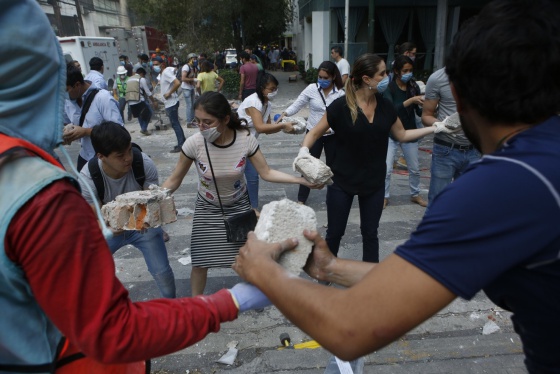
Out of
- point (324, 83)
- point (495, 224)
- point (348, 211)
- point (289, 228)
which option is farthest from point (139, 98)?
point (495, 224)

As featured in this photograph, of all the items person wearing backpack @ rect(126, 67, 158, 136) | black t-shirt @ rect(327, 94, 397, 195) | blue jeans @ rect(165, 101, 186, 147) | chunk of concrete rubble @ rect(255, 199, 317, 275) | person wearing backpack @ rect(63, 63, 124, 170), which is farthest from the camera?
person wearing backpack @ rect(126, 67, 158, 136)

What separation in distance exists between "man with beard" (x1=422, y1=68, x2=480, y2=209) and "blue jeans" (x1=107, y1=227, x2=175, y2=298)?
9.22 feet

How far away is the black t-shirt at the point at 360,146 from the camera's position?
10.6ft

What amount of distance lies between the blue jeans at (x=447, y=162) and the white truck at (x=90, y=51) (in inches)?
575

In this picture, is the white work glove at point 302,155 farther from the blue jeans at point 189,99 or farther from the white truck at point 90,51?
the white truck at point 90,51

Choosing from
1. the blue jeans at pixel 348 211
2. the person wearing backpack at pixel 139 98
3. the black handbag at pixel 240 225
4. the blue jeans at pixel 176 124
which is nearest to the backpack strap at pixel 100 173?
the black handbag at pixel 240 225

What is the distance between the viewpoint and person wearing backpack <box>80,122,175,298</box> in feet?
9.09

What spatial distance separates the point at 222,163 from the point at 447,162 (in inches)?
96.3

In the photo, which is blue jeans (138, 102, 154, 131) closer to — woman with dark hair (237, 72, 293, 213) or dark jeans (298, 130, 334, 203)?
woman with dark hair (237, 72, 293, 213)

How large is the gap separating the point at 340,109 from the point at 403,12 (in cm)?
1497

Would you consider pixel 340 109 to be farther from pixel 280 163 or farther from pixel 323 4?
pixel 323 4

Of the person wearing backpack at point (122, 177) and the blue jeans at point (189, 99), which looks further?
the blue jeans at point (189, 99)

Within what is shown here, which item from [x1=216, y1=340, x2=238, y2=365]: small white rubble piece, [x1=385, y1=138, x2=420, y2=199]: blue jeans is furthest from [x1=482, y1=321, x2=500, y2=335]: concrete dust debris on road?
[x1=385, y1=138, x2=420, y2=199]: blue jeans

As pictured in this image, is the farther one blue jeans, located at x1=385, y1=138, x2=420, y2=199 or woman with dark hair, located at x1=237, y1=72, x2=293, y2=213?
blue jeans, located at x1=385, y1=138, x2=420, y2=199
